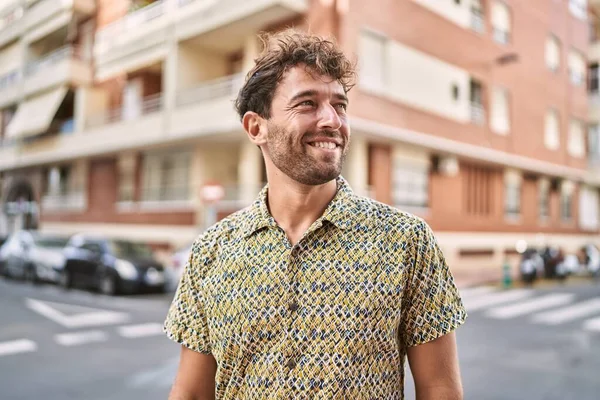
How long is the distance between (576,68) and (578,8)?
264 cm

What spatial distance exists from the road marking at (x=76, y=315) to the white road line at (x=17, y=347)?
1.22m

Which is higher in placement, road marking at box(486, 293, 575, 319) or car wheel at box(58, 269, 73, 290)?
car wheel at box(58, 269, 73, 290)

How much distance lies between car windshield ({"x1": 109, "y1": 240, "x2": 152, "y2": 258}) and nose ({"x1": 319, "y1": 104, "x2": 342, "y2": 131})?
39.3 feet

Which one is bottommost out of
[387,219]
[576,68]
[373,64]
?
[387,219]

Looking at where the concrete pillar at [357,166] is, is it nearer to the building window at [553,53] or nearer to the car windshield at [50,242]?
the car windshield at [50,242]

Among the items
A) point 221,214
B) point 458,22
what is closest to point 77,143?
point 221,214

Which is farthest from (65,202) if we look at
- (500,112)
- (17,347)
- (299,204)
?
(299,204)

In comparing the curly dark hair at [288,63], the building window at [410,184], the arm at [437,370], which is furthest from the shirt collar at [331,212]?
the building window at [410,184]

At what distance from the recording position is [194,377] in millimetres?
1759

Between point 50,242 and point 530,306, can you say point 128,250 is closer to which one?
point 50,242

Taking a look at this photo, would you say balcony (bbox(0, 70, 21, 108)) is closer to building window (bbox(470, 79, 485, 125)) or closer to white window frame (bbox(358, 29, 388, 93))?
white window frame (bbox(358, 29, 388, 93))

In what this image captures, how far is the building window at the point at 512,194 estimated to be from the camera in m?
22.1

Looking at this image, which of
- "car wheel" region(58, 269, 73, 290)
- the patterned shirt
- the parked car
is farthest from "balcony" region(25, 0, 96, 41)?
the patterned shirt

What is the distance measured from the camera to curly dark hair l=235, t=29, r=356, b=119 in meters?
1.67
